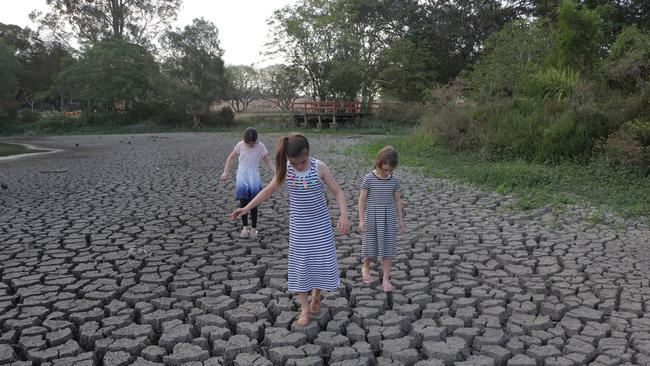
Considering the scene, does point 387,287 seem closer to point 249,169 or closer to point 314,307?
point 314,307

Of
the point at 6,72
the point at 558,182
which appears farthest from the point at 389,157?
the point at 6,72

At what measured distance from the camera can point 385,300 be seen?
457cm

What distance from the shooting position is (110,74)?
39.6m

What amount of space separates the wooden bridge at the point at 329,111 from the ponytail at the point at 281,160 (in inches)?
1192

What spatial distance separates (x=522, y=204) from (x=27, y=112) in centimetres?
4336

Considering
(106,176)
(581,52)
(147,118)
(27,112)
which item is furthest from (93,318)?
(27,112)

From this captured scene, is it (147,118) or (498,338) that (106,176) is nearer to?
(498,338)

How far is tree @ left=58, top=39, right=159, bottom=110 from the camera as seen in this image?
1535 inches

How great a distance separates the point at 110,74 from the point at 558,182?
1468 inches

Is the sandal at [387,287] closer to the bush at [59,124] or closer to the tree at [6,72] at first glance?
the bush at [59,124]

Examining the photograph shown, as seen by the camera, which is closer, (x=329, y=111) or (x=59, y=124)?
(x=329, y=111)

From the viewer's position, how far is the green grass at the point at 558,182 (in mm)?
8602

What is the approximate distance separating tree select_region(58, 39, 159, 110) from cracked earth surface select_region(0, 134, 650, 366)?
111 ft

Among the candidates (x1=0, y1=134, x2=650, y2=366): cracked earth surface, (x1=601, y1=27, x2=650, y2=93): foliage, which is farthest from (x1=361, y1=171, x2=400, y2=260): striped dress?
(x1=601, y1=27, x2=650, y2=93): foliage
